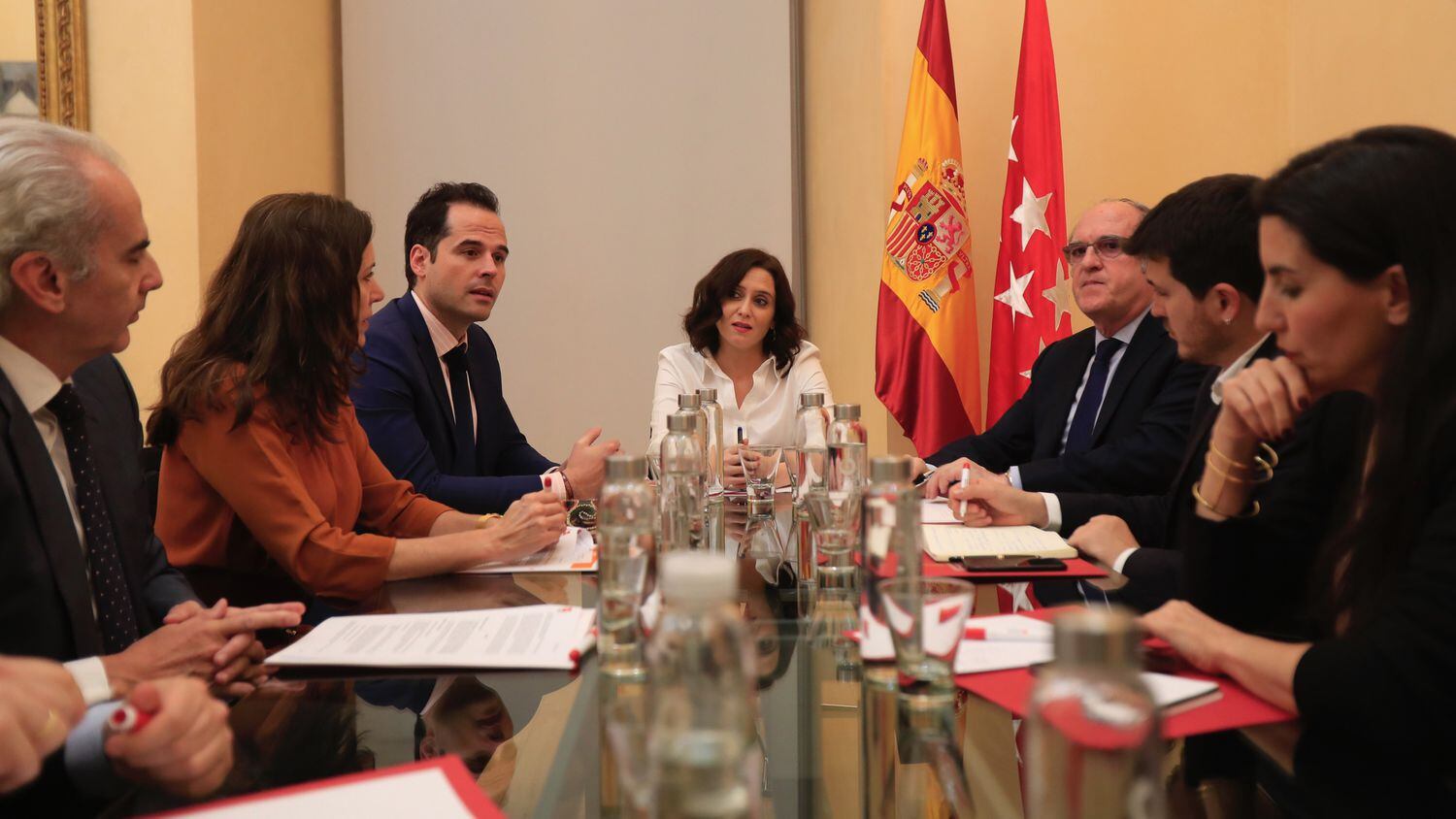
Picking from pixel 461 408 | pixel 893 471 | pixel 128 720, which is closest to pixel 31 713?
pixel 128 720

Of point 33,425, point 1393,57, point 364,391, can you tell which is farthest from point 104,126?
point 1393,57

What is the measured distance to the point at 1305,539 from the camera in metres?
1.59

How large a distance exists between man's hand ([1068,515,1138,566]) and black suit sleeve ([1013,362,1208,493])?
94 cm

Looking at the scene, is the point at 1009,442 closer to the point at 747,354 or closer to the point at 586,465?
the point at 747,354

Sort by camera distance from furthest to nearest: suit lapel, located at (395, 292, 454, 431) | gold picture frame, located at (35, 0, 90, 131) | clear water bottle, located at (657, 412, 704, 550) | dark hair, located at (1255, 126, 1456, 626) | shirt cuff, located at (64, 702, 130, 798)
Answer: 1. gold picture frame, located at (35, 0, 90, 131)
2. suit lapel, located at (395, 292, 454, 431)
3. clear water bottle, located at (657, 412, 704, 550)
4. dark hair, located at (1255, 126, 1456, 626)
5. shirt cuff, located at (64, 702, 130, 798)

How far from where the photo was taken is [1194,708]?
3.53ft

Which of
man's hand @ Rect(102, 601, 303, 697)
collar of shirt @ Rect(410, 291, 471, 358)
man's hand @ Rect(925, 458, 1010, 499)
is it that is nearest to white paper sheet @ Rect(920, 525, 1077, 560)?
man's hand @ Rect(925, 458, 1010, 499)

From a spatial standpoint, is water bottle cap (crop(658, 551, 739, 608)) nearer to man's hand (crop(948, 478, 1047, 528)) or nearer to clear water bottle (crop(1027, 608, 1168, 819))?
clear water bottle (crop(1027, 608, 1168, 819))

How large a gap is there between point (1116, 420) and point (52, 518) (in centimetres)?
260

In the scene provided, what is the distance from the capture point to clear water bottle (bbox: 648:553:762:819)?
2.03 feet

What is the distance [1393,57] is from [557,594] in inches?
119

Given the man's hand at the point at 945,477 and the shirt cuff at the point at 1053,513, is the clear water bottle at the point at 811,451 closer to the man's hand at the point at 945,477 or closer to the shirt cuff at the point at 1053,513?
the man's hand at the point at 945,477

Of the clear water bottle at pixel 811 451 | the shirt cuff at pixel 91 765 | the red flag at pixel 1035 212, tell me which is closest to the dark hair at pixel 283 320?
the clear water bottle at pixel 811 451

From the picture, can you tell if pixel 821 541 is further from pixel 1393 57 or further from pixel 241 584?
pixel 1393 57
